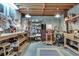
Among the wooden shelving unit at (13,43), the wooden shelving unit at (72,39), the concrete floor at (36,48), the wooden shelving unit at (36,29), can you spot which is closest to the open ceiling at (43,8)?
the wooden shelving unit at (36,29)

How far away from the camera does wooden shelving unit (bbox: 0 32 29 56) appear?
10.8 feet

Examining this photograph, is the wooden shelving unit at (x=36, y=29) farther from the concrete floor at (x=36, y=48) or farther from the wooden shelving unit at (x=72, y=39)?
the wooden shelving unit at (x=72, y=39)

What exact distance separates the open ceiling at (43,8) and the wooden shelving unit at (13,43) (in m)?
0.66

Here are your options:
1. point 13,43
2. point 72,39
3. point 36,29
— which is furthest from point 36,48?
point 72,39

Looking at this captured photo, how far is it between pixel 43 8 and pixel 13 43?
126 centimetres

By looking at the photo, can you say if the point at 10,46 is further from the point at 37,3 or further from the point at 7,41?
the point at 37,3

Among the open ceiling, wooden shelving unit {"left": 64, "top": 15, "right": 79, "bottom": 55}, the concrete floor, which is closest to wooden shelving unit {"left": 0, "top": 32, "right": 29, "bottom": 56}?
the concrete floor

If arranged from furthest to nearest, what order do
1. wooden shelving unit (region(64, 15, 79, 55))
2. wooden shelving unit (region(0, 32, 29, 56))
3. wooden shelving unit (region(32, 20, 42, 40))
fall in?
wooden shelving unit (region(32, 20, 42, 40))
wooden shelving unit (region(64, 15, 79, 55))
wooden shelving unit (region(0, 32, 29, 56))

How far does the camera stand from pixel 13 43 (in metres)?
3.73

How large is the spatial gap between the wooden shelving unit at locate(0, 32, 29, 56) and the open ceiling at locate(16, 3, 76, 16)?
66 cm

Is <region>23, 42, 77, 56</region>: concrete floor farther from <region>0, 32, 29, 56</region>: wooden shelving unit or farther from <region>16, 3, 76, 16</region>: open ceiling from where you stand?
<region>16, 3, 76, 16</region>: open ceiling

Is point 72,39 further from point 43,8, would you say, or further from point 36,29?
point 43,8

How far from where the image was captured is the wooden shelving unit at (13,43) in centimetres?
329

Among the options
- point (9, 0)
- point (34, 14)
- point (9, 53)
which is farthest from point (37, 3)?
point (9, 53)
